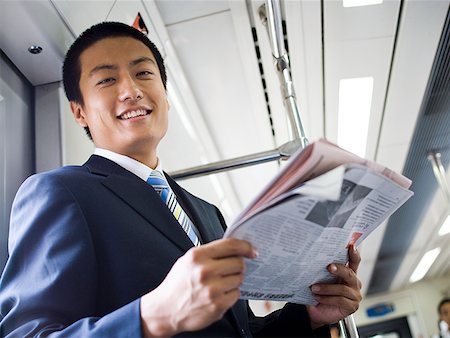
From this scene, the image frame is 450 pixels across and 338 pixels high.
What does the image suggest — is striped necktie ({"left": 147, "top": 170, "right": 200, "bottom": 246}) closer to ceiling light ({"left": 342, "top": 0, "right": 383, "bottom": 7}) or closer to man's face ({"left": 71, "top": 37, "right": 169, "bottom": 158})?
man's face ({"left": 71, "top": 37, "right": 169, "bottom": 158})

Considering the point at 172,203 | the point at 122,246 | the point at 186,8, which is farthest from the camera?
the point at 186,8

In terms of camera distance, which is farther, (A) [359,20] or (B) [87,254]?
(A) [359,20]

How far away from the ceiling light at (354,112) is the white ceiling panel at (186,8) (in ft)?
3.51

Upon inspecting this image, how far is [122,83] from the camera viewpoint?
1297 mm

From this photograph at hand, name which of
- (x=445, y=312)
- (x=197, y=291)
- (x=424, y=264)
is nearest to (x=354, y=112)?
(x=197, y=291)

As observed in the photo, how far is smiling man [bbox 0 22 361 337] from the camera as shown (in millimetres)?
714

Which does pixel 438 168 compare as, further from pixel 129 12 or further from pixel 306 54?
pixel 129 12

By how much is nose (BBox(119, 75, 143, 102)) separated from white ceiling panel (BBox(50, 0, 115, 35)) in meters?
0.37

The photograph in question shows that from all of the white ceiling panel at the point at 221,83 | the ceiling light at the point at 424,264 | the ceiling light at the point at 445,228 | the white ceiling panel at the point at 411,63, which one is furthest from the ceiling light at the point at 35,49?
the ceiling light at the point at 424,264

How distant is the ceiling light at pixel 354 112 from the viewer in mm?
3021

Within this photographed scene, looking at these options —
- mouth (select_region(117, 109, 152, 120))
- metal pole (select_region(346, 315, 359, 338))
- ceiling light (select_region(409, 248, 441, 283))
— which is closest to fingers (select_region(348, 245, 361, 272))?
metal pole (select_region(346, 315, 359, 338))

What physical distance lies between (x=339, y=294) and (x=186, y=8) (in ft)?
5.24

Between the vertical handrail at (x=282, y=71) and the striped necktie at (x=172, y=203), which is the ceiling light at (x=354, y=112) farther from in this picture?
the striped necktie at (x=172, y=203)

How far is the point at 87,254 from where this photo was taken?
35.4 inches
